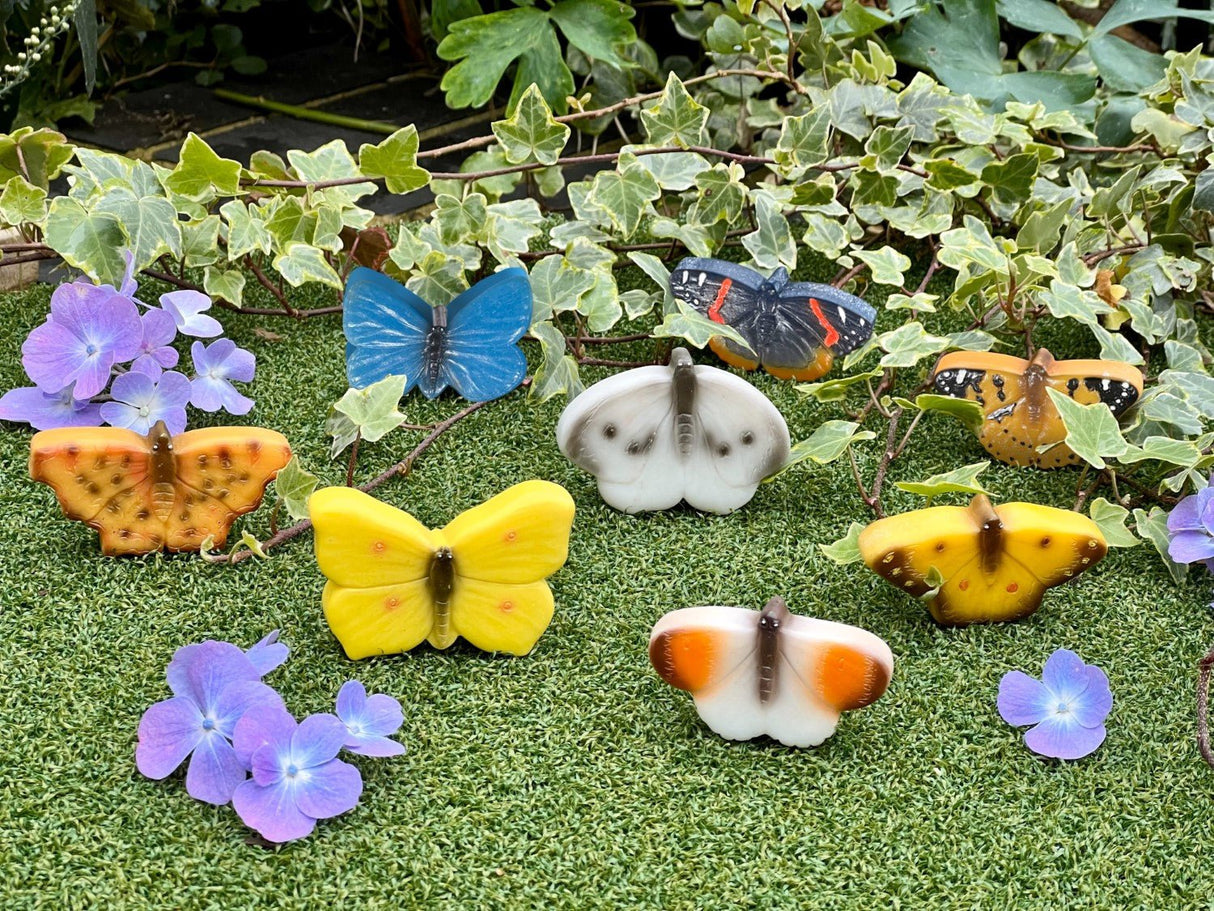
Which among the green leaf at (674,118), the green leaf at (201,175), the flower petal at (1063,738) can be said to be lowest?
the flower petal at (1063,738)

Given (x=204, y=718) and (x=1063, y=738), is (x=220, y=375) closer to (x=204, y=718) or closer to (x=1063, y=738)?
(x=204, y=718)

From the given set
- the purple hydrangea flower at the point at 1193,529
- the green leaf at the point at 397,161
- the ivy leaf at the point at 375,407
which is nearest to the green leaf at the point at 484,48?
the green leaf at the point at 397,161

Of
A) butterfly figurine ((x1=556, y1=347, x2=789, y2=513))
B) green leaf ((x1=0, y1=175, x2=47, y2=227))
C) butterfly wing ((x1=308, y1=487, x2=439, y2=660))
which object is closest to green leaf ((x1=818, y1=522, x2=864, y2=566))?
butterfly figurine ((x1=556, y1=347, x2=789, y2=513))

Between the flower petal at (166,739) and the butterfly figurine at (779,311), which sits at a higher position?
the flower petal at (166,739)

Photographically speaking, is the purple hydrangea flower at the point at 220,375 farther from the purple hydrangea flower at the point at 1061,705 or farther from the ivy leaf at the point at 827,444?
the purple hydrangea flower at the point at 1061,705

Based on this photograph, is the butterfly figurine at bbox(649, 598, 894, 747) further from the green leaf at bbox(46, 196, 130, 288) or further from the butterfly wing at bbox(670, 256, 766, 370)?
the green leaf at bbox(46, 196, 130, 288)

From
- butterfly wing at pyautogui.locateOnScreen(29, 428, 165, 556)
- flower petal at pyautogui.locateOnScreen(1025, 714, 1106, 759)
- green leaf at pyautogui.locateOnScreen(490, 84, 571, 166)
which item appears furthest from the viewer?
green leaf at pyautogui.locateOnScreen(490, 84, 571, 166)

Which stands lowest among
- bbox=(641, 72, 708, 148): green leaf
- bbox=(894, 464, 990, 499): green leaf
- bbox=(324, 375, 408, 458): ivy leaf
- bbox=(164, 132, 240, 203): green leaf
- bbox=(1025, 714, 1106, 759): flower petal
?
bbox=(1025, 714, 1106, 759): flower petal
